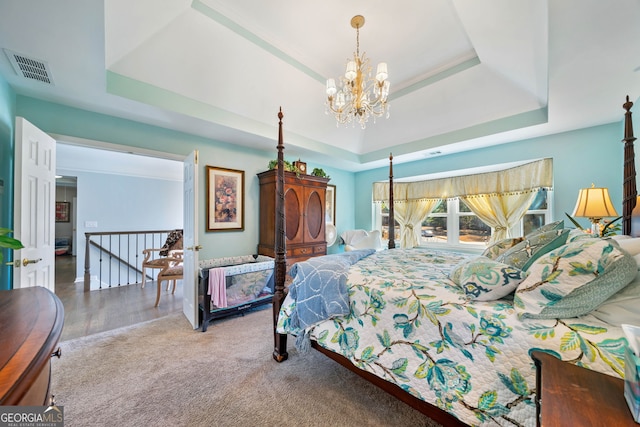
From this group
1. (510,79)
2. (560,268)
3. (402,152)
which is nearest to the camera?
(560,268)

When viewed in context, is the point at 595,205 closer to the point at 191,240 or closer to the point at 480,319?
the point at 480,319

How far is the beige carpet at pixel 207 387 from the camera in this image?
4.85ft

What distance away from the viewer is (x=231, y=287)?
2.89 meters

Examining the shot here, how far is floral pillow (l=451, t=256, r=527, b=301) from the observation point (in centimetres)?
124

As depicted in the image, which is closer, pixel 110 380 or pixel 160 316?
pixel 110 380

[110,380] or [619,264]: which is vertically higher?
[619,264]

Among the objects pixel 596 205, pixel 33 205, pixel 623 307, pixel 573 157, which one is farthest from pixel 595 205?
pixel 33 205

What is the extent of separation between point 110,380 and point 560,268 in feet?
9.65

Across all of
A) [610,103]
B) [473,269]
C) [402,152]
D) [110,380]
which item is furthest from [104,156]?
[610,103]

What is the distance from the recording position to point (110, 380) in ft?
5.93

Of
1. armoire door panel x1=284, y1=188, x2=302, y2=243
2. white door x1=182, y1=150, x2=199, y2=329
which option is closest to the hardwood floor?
white door x1=182, y1=150, x2=199, y2=329

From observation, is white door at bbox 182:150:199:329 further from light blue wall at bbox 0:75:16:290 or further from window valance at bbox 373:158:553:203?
window valance at bbox 373:158:553:203

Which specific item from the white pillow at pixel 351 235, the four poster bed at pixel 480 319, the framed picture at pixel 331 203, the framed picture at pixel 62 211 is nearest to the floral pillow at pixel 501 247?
the four poster bed at pixel 480 319

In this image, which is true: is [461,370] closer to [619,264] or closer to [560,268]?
[560,268]
